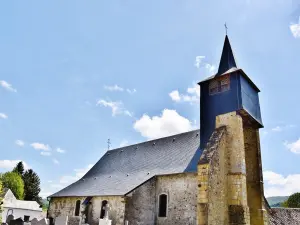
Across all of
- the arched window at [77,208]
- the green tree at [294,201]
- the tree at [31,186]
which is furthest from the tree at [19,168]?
the green tree at [294,201]

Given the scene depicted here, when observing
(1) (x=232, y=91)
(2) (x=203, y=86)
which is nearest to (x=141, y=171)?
(2) (x=203, y=86)

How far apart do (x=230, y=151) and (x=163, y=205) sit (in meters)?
6.40

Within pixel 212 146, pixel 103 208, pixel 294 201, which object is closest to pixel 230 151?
pixel 212 146

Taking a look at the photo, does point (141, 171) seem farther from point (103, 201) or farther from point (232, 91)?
point (232, 91)

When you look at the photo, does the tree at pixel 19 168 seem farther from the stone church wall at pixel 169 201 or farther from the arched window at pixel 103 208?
the stone church wall at pixel 169 201

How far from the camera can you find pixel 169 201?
16281 millimetres

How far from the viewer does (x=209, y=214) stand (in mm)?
10453

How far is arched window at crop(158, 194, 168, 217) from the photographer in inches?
649

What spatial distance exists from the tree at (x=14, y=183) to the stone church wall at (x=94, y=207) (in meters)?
25.7

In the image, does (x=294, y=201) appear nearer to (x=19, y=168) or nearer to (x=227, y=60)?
(x=227, y=60)

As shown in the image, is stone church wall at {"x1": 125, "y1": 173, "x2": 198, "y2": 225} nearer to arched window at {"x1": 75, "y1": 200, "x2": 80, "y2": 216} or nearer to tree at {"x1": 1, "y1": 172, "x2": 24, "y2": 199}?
arched window at {"x1": 75, "y1": 200, "x2": 80, "y2": 216}

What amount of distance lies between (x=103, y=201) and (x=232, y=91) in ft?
35.8

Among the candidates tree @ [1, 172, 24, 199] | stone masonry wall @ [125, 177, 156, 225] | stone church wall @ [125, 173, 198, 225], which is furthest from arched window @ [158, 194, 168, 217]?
tree @ [1, 172, 24, 199]

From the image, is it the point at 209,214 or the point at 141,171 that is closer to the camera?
the point at 209,214
